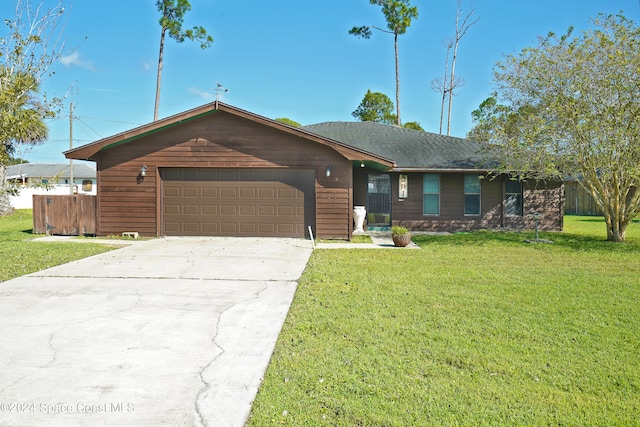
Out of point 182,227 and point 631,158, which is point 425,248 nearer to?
point 631,158

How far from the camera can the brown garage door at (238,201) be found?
12.6 metres

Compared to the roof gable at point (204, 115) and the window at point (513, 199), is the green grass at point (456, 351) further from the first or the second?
the window at point (513, 199)

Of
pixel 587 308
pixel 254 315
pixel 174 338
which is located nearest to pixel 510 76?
pixel 587 308

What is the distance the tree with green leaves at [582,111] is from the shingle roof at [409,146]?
2.47 metres

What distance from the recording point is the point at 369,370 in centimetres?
340

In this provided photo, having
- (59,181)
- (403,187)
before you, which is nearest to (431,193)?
(403,187)

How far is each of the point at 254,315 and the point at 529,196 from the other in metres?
13.7

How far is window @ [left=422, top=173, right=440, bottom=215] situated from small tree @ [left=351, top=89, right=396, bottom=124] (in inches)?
796

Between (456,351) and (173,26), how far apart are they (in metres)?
26.0

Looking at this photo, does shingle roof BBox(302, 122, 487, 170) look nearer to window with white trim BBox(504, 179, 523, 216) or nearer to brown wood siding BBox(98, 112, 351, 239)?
window with white trim BBox(504, 179, 523, 216)

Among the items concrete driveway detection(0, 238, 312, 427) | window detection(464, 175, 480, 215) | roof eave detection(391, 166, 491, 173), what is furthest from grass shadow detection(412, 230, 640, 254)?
concrete driveway detection(0, 238, 312, 427)

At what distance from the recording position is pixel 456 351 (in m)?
3.81

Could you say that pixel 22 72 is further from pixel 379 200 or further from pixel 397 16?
pixel 397 16

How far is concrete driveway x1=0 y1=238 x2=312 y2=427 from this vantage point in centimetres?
287
